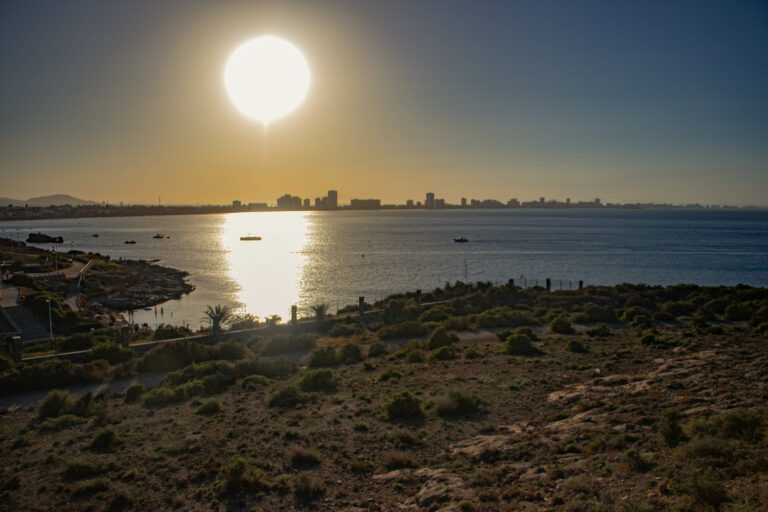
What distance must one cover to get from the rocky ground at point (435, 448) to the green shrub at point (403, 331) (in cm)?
886

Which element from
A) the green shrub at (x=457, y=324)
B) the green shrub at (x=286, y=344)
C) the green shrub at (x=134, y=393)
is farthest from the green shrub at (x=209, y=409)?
the green shrub at (x=457, y=324)

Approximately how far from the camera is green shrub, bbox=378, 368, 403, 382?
15927 millimetres

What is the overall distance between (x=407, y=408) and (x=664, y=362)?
407 inches

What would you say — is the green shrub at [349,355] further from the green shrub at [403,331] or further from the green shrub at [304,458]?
the green shrub at [304,458]

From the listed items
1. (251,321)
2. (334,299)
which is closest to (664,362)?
(251,321)

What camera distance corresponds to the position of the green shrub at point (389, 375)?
52.3 feet

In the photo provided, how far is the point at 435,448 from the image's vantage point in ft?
33.4

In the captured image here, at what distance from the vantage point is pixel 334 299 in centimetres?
5075

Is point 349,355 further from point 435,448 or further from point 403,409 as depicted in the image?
point 435,448

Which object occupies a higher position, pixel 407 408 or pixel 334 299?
pixel 407 408

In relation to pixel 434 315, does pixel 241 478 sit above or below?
above

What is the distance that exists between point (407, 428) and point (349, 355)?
8.34 m

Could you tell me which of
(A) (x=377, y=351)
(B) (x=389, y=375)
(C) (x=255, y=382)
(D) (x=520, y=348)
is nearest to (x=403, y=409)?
(B) (x=389, y=375)

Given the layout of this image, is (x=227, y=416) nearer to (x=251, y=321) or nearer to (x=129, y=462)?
(x=129, y=462)
